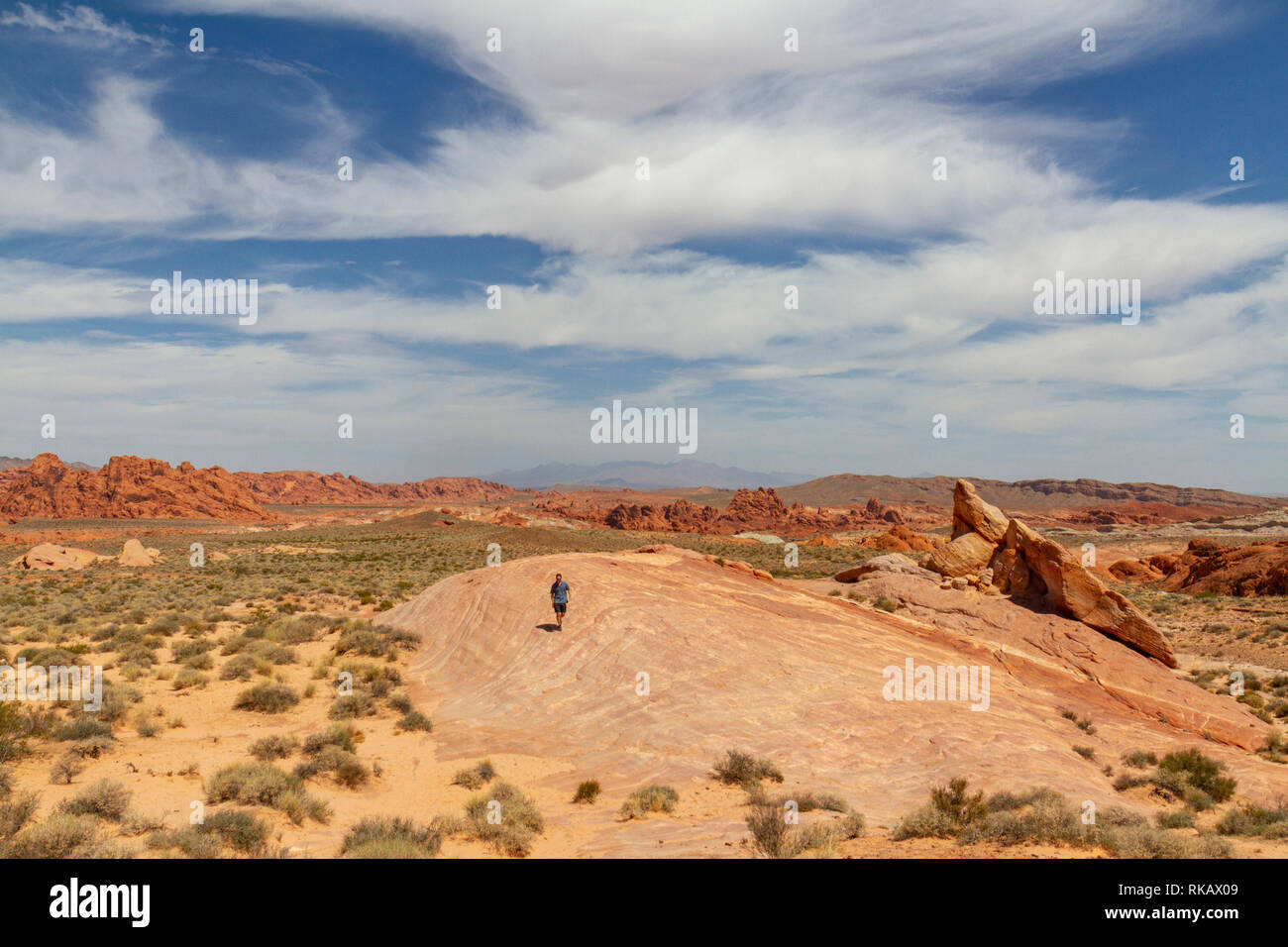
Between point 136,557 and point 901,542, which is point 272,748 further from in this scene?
point 901,542

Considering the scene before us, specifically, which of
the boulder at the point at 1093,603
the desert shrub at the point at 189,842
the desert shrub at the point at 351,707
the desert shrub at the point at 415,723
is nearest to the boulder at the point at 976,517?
the boulder at the point at 1093,603

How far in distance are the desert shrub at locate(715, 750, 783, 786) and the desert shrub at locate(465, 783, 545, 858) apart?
3203 mm

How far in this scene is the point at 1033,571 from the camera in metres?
22.9

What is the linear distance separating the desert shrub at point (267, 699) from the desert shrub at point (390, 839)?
7.46 meters

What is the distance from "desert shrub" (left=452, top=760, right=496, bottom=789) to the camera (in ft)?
40.0

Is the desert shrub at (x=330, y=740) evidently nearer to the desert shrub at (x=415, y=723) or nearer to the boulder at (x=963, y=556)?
the desert shrub at (x=415, y=723)

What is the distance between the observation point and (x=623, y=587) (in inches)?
794

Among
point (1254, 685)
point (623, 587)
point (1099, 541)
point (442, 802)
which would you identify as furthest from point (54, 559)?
point (1099, 541)

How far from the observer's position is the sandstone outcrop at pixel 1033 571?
20.9 metres

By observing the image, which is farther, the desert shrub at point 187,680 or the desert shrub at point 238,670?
the desert shrub at point 238,670

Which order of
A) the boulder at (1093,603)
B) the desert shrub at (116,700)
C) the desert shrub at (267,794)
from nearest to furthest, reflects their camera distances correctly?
the desert shrub at (267,794), the desert shrub at (116,700), the boulder at (1093,603)

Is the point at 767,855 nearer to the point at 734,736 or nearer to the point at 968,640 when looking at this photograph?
the point at 734,736

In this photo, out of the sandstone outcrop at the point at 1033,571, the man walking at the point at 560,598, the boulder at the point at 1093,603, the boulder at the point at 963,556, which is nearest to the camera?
the man walking at the point at 560,598
